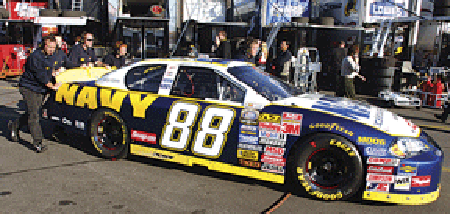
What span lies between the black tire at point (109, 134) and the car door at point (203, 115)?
67 centimetres

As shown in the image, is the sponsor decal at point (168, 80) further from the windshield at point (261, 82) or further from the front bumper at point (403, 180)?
the front bumper at point (403, 180)

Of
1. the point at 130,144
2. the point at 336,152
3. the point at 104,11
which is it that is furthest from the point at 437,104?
the point at 104,11

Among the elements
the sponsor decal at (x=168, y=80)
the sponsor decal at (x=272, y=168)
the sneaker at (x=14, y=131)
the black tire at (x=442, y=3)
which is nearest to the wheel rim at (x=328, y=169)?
the sponsor decal at (x=272, y=168)

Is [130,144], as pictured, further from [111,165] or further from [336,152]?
[336,152]

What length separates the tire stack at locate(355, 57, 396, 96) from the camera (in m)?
12.5

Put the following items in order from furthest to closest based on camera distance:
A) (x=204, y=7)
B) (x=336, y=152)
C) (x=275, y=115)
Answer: (x=204, y=7) → (x=275, y=115) → (x=336, y=152)

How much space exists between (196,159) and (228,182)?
1.59ft

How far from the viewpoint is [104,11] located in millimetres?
19719

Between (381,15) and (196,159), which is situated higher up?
(381,15)

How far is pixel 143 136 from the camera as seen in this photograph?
5219 millimetres

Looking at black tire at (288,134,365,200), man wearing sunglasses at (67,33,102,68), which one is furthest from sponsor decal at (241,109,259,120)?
man wearing sunglasses at (67,33,102,68)

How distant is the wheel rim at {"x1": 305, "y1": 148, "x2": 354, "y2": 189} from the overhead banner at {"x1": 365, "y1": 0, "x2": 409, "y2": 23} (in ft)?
44.5

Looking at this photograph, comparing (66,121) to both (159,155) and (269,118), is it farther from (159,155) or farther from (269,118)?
(269,118)

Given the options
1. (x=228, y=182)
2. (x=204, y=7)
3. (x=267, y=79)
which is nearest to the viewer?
(x=228, y=182)
